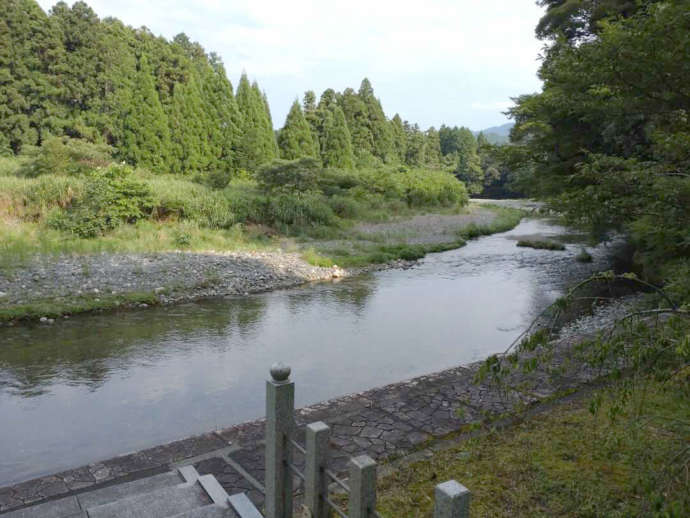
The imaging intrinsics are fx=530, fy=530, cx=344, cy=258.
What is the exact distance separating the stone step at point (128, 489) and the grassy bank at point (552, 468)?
4.92 feet

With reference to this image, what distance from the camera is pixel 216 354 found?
26.1 ft

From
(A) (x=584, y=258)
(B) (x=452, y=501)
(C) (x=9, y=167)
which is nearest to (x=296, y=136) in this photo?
(C) (x=9, y=167)

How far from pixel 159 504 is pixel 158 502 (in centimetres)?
3

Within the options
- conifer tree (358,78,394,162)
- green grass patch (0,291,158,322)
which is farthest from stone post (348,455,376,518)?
conifer tree (358,78,394,162)

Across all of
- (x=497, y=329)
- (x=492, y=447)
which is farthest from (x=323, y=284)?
(x=492, y=447)

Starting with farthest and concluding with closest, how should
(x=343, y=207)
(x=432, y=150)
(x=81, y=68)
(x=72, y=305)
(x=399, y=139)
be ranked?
(x=432, y=150)
(x=399, y=139)
(x=81, y=68)
(x=343, y=207)
(x=72, y=305)

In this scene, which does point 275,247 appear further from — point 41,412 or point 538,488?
point 538,488

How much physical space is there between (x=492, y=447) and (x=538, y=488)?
65 cm

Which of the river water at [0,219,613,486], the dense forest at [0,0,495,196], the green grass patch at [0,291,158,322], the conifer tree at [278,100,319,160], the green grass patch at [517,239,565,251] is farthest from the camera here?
the conifer tree at [278,100,319,160]

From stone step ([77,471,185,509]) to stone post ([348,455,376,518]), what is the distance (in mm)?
1929

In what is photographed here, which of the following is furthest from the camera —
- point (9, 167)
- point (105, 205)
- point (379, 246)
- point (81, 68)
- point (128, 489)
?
point (81, 68)

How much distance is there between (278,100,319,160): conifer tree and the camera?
30.6m

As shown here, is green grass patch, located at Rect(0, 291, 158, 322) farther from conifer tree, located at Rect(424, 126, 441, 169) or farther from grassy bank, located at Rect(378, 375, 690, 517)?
conifer tree, located at Rect(424, 126, 441, 169)

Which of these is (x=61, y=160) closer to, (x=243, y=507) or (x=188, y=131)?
(x=188, y=131)
